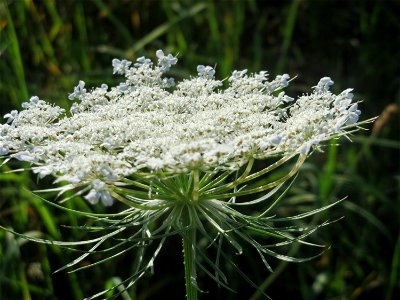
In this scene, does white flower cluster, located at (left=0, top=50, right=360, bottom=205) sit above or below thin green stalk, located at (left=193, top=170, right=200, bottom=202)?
above

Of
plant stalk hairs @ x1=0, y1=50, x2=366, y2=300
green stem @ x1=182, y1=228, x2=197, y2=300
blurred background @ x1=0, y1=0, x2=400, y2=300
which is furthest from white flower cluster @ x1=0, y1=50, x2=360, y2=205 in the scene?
blurred background @ x1=0, y1=0, x2=400, y2=300

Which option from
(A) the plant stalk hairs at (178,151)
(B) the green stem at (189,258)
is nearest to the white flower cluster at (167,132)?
(A) the plant stalk hairs at (178,151)

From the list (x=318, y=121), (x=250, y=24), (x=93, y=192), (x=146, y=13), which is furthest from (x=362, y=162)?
(x=93, y=192)

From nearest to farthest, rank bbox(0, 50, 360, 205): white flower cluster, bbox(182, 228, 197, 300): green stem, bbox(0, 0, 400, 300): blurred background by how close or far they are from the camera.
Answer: bbox(0, 50, 360, 205): white flower cluster → bbox(182, 228, 197, 300): green stem → bbox(0, 0, 400, 300): blurred background

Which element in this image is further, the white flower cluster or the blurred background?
the blurred background

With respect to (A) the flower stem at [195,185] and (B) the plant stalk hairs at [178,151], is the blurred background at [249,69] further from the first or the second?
(A) the flower stem at [195,185]

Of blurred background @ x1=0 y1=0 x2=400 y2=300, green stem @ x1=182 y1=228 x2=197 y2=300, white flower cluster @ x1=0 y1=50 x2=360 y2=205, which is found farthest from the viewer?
blurred background @ x1=0 y1=0 x2=400 y2=300

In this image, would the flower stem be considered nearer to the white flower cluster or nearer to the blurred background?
the white flower cluster
